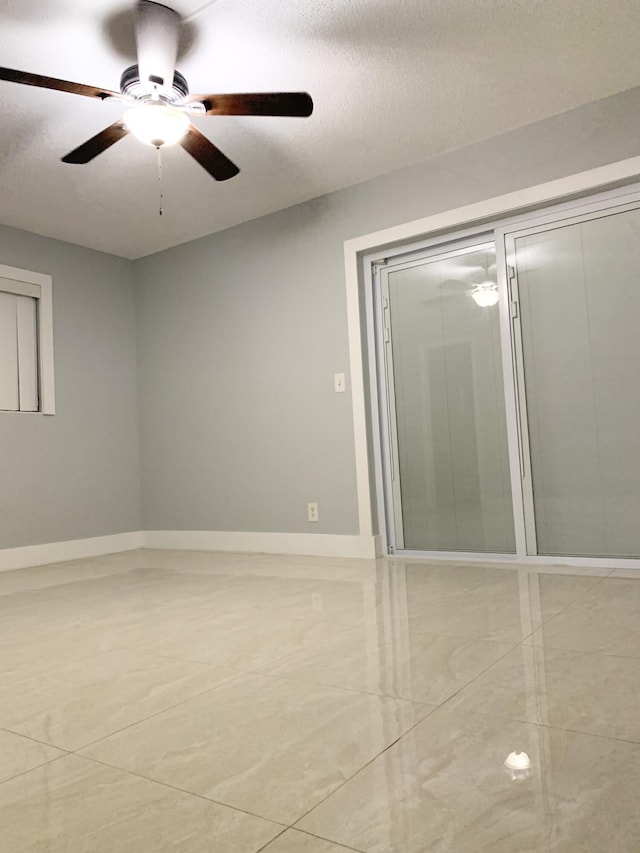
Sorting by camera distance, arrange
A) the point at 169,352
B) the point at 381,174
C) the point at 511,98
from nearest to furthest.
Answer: the point at 511,98, the point at 381,174, the point at 169,352

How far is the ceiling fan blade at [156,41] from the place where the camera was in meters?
2.25

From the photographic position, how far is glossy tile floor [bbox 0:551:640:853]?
967 millimetres

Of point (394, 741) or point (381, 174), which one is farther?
point (381, 174)

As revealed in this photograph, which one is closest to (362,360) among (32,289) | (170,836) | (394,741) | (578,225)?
(578,225)

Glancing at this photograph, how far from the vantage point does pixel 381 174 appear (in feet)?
12.0

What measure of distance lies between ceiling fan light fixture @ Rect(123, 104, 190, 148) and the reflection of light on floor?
7.59ft

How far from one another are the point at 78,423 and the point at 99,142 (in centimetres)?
236

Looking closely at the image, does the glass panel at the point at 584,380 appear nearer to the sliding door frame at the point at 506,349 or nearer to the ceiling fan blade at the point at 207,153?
the sliding door frame at the point at 506,349

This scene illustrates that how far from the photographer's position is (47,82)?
212 cm

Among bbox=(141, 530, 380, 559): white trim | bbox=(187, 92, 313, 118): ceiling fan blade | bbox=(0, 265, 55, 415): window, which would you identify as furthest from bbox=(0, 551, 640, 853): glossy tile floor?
bbox=(0, 265, 55, 415): window

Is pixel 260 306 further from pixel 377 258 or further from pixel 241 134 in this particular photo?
pixel 241 134

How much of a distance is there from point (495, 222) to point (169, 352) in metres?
2.45

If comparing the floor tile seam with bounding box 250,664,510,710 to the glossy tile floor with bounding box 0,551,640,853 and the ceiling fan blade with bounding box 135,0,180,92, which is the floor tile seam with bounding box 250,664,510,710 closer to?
the glossy tile floor with bounding box 0,551,640,853

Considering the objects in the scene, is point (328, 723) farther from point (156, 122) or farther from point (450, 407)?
point (450, 407)
